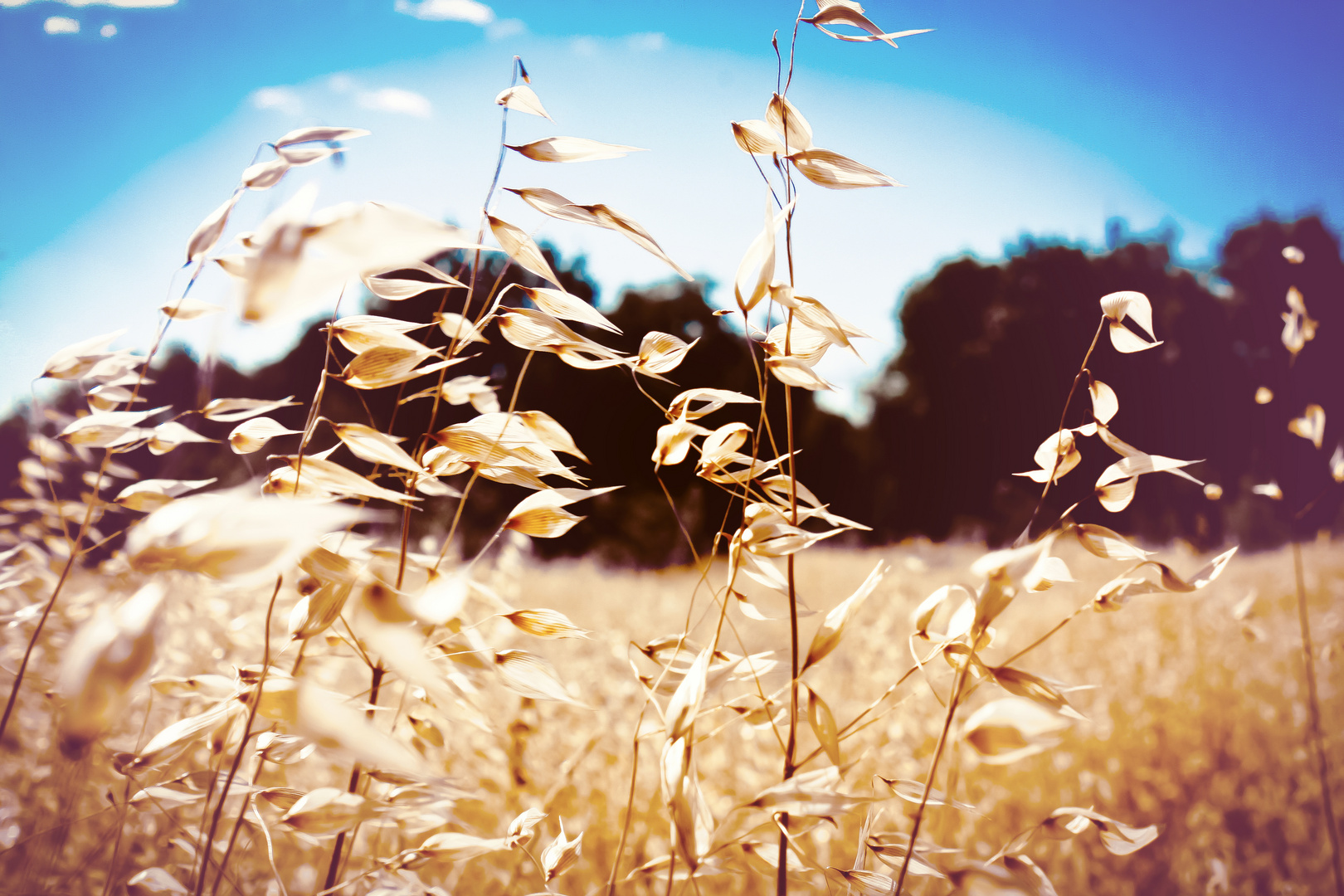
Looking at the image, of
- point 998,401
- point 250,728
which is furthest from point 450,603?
point 998,401

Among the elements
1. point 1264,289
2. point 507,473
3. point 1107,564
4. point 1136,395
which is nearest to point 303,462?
point 507,473

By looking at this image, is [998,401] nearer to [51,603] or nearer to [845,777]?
[845,777]

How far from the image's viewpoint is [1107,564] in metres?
3.56

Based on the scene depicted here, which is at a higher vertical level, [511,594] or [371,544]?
[371,544]

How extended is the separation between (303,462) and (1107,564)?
4.34 metres

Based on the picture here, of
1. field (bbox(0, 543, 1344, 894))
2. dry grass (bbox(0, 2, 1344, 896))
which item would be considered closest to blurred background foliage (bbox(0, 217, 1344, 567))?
field (bbox(0, 543, 1344, 894))

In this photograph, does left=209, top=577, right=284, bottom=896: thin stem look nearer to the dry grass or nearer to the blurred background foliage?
the dry grass

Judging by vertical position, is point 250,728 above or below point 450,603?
below

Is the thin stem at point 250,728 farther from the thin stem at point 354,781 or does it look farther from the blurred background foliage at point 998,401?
the blurred background foliage at point 998,401

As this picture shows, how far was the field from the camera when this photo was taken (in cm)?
53

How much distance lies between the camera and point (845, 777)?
11.9 inches

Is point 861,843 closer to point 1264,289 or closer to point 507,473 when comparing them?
point 507,473

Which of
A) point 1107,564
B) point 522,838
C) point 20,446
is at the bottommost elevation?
point 1107,564

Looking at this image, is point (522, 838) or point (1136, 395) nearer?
point (522, 838)
